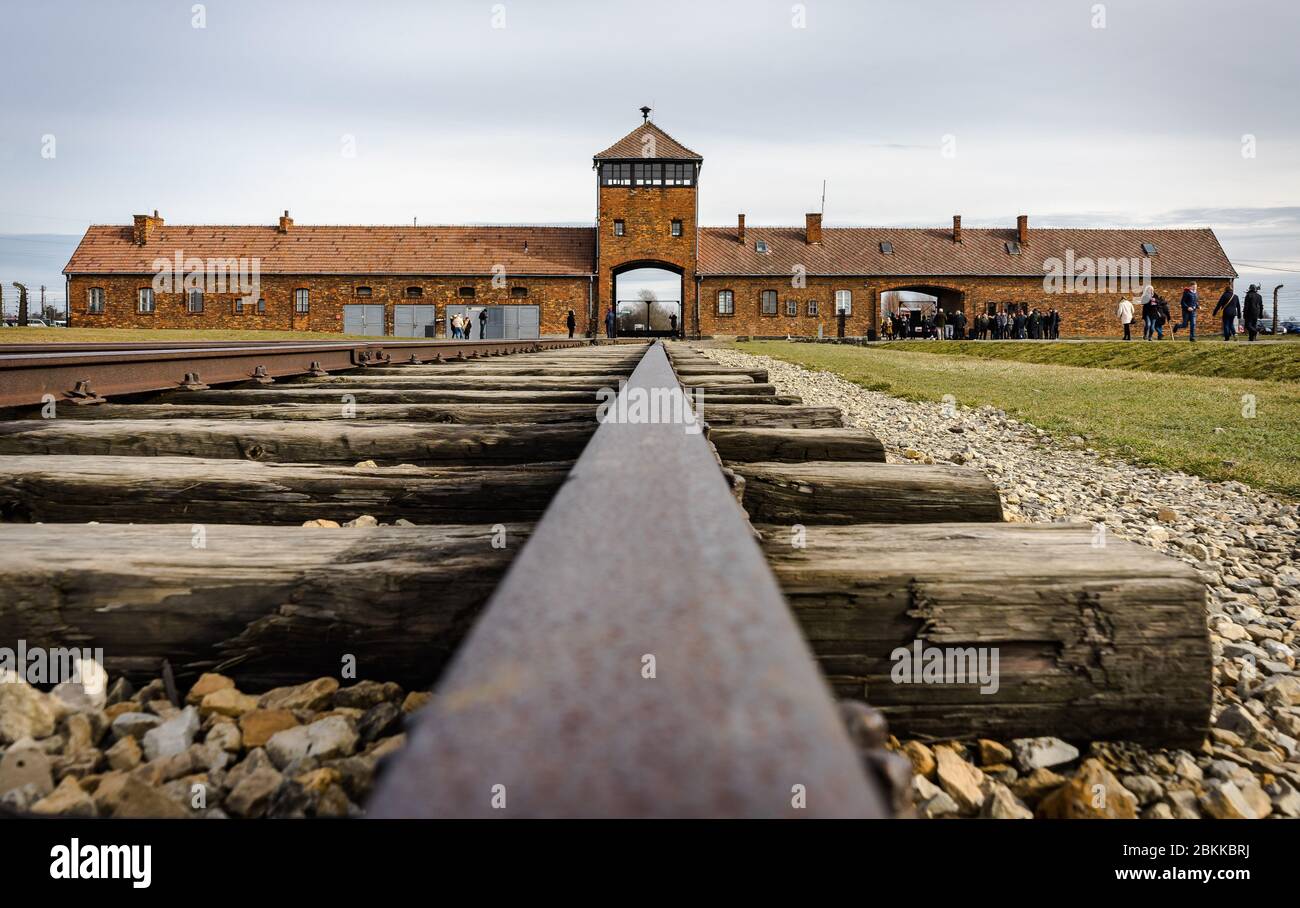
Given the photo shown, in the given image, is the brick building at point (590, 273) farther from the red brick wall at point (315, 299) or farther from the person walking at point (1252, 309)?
the person walking at point (1252, 309)

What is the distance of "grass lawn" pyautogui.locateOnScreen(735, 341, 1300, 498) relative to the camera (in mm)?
5414

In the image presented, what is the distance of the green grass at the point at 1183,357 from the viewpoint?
12578 mm

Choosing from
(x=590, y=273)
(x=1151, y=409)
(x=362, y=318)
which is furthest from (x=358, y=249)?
(x=1151, y=409)

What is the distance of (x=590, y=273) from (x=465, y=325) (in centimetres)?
735

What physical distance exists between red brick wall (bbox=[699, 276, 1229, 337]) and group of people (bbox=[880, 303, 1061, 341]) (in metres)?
0.85

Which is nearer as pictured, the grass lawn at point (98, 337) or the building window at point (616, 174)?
the grass lawn at point (98, 337)

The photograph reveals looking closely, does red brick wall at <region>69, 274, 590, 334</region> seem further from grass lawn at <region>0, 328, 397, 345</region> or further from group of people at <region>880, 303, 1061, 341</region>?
grass lawn at <region>0, 328, 397, 345</region>

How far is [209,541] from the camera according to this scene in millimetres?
1314

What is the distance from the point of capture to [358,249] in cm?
4544

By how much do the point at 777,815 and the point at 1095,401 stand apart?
10180 mm

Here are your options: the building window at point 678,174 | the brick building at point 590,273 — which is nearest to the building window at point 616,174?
the brick building at point 590,273

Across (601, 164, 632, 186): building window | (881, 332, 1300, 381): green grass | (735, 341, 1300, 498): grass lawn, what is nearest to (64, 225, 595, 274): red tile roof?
(601, 164, 632, 186): building window

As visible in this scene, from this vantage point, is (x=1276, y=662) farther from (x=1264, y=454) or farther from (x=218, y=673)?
(x=1264, y=454)
